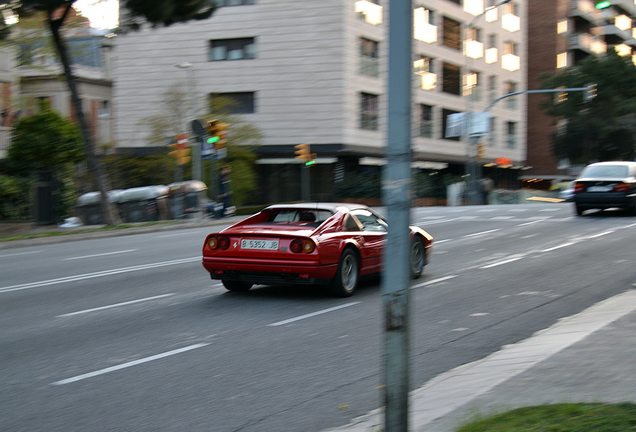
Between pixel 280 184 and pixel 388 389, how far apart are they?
139 ft

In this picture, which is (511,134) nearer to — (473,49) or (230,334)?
(473,49)

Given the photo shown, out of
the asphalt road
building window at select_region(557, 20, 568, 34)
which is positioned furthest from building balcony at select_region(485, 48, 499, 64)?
the asphalt road

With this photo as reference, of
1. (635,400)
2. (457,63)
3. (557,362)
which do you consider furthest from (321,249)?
(457,63)

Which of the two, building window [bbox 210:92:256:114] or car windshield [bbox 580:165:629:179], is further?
building window [bbox 210:92:256:114]

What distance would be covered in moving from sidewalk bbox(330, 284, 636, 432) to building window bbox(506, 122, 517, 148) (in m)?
Answer: 56.6

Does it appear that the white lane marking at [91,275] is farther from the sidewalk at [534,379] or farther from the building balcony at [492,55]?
the building balcony at [492,55]

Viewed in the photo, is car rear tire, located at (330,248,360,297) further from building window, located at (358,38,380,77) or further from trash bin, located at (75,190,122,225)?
building window, located at (358,38,380,77)

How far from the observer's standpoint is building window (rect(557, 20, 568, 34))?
232 feet

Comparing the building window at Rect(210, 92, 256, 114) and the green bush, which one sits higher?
the building window at Rect(210, 92, 256, 114)

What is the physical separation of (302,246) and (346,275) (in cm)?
87

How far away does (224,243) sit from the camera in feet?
31.0

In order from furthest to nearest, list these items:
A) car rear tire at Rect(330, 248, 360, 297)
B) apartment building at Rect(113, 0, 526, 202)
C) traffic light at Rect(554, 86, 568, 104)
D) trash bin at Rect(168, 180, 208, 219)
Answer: traffic light at Rect(554, 86, 568, 104) < apartment building at Rect(113, 0, 526, 202) < trash bin at Rect(168, 180, 208, 219) < car rear tire at Rect(330, 248, 360, 297)

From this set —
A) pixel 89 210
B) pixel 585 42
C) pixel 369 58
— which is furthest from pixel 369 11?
pixel 585 42

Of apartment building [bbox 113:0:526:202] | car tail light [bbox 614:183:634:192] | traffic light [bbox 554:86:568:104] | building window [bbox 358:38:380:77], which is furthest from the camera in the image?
traffic light [bbox 554:86:568:104]
